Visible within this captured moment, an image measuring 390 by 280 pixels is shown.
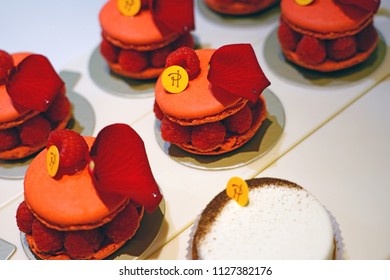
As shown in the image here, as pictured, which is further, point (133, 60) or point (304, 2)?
point (133, 60)

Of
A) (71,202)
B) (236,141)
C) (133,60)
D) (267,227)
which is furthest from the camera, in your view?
(133,60)

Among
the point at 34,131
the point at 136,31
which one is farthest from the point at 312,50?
the point at 34,131

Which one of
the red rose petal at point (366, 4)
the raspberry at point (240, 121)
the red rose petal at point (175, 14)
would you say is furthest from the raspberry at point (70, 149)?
the red rose petal at point (366, 4)

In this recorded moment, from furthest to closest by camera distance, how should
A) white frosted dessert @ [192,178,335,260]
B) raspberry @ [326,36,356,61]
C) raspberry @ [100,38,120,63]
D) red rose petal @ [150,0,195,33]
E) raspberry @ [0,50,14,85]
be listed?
raspberry @ [100,38,120,63], red rose petal @ [150,0,195,33], raspberry @ [326,36,356,61], raspberry @ [0,50,14,85], white frosted dessert @ [192,178,335,260]

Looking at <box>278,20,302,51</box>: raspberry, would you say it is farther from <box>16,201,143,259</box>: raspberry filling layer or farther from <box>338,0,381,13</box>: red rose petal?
<box>16,201,143,259</box>: raspberry filling layer

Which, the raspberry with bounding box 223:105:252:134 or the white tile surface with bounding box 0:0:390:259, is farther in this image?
the raspberry with bounding box 223:105:252:134

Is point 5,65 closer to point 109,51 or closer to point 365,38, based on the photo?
point 109,51

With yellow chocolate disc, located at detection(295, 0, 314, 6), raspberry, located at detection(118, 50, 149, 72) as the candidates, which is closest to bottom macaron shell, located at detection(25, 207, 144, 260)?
raspberry, located at detection(118, 50, 149, 72)
